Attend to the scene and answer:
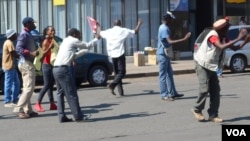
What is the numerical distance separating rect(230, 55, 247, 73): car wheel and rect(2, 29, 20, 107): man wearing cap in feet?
34.1

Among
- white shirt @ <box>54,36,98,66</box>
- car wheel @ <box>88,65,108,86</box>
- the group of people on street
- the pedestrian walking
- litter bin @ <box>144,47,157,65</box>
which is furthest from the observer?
litter bin @ <box>144,47,157,65</box>

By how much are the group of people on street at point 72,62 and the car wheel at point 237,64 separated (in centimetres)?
791

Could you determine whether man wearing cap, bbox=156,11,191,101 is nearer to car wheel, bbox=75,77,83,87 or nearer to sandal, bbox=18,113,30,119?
sandal, bbox=18,113,30,119

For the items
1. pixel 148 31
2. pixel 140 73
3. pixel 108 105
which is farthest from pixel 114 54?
pixel 148 31

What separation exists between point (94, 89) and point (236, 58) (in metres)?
6.72

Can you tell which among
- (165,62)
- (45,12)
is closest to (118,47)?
(165,62)

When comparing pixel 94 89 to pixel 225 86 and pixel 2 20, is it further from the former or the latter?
pixel 2 20

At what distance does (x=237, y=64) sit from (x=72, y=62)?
38.4ft

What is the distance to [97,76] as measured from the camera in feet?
61.8

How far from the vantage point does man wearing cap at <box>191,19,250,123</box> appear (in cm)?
1034

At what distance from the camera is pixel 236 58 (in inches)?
878

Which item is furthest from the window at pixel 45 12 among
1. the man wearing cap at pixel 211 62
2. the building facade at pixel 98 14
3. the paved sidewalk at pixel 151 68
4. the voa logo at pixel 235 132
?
the voa logo at pixel 235 132

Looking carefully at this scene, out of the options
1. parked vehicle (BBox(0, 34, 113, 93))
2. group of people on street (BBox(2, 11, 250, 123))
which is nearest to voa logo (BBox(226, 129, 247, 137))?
group of people on street (BBox(2, 11, 250, 123))

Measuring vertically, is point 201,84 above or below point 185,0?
below
